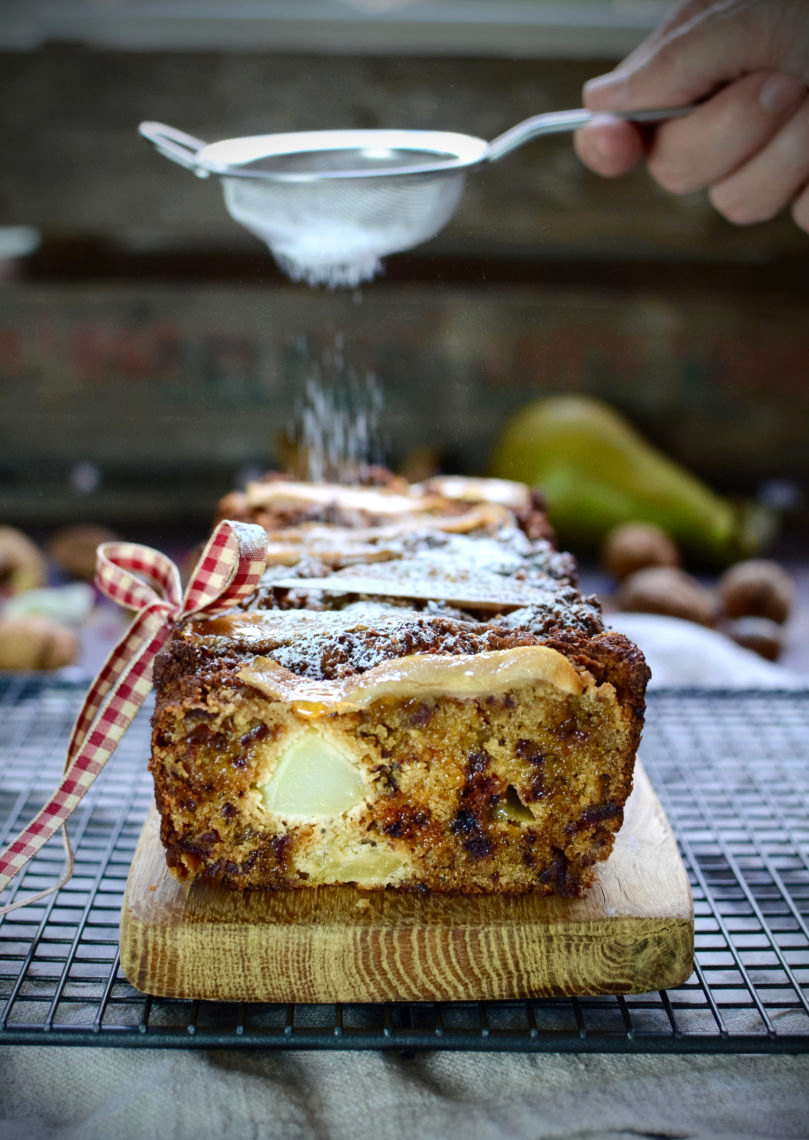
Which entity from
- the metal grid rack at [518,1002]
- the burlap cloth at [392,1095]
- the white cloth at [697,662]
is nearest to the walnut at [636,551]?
the white cloth at [697,662]

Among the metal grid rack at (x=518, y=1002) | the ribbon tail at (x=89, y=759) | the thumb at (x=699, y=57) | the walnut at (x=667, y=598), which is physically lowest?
the walnut at (x=667, y=598)

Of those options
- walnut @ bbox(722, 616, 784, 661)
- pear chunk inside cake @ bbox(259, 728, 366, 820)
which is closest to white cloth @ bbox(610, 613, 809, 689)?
walnut @ bbox(722, 616, 784, 661)

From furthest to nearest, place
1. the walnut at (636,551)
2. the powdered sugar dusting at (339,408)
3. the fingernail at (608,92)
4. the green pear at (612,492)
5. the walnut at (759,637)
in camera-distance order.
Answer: the green pear at (612,492)
the powdered sugar dusting at (339,408)
the walnut at (636,551)
the walnut at (759,637)
the fingernail at (608,92)

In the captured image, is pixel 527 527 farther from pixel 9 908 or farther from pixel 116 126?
pixel 116 126

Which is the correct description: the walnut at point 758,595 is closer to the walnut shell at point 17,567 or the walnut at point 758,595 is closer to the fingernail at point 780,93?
the fingernail at point 780,93

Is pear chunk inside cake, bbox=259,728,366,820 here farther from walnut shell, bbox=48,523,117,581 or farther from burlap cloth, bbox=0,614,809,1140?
walnut shell, bbox=48,523,117,581

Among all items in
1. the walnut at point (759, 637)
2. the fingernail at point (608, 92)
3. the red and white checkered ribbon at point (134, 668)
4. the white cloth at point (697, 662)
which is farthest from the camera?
the walnut at point (759, 637)

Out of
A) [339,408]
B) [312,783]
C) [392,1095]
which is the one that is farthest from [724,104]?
[339,408]
